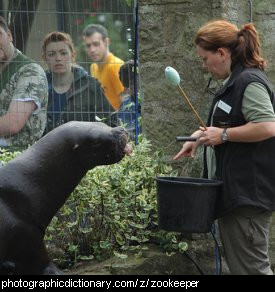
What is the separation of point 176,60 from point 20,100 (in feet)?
4.65

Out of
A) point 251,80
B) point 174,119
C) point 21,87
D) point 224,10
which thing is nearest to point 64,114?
A: point 21,87

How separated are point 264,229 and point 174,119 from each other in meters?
1.58

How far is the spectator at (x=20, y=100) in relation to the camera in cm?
714

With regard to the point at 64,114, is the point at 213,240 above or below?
below

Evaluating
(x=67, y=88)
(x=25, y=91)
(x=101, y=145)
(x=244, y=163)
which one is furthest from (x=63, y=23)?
(x=244, y=163)

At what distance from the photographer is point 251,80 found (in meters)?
5.14

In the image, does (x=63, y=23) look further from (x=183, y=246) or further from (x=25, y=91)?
(x=183, y=246)

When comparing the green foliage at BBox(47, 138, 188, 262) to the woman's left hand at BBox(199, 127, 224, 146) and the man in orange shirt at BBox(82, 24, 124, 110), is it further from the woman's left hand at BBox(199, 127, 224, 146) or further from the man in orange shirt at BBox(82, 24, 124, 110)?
the man in orange shirt at BBox(82, 24, 124, 110)

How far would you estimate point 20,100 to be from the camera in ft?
Answer: 23.6

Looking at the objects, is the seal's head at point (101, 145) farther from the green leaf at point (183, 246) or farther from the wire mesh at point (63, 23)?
the wire mesh at point (63, 23)

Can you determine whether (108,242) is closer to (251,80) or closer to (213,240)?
(213,240)

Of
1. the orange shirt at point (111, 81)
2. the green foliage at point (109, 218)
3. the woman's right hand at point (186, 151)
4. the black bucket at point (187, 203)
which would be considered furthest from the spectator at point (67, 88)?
the black bucket at point (187, 203)
